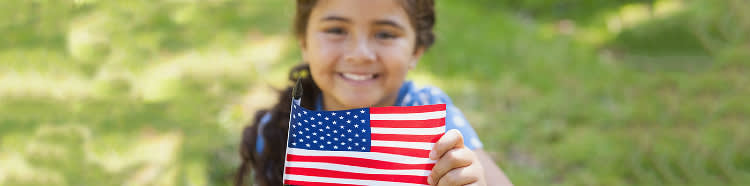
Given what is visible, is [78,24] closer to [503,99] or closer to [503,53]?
[503,99]

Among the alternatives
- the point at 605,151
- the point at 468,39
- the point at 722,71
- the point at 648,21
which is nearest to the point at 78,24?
the point at 605,151

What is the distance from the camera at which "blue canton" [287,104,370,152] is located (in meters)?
1.48

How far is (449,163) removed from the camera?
145 cm

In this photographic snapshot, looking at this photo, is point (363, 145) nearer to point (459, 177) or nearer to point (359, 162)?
point (359, 162)

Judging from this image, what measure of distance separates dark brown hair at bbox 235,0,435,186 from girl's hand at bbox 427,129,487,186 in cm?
77

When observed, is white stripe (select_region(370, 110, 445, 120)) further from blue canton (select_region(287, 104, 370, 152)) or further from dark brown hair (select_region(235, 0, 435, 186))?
dark brown hair (select_region(235, 0, 435, 186))

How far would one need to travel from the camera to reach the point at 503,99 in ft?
14.2

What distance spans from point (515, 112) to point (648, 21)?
207cm

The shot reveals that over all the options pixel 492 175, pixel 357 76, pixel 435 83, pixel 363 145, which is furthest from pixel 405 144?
pixel 435 83

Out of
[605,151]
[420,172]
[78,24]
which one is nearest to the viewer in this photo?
[420,172]

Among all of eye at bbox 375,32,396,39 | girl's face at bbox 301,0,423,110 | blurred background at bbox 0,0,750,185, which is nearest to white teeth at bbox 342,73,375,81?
girl's face at bbox 301,0,423,110

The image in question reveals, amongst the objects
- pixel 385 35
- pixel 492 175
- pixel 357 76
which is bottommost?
pixel 492 175

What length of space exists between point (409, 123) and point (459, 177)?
207 mm

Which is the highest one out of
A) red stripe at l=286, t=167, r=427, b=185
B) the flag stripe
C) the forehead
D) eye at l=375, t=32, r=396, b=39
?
the forehead
